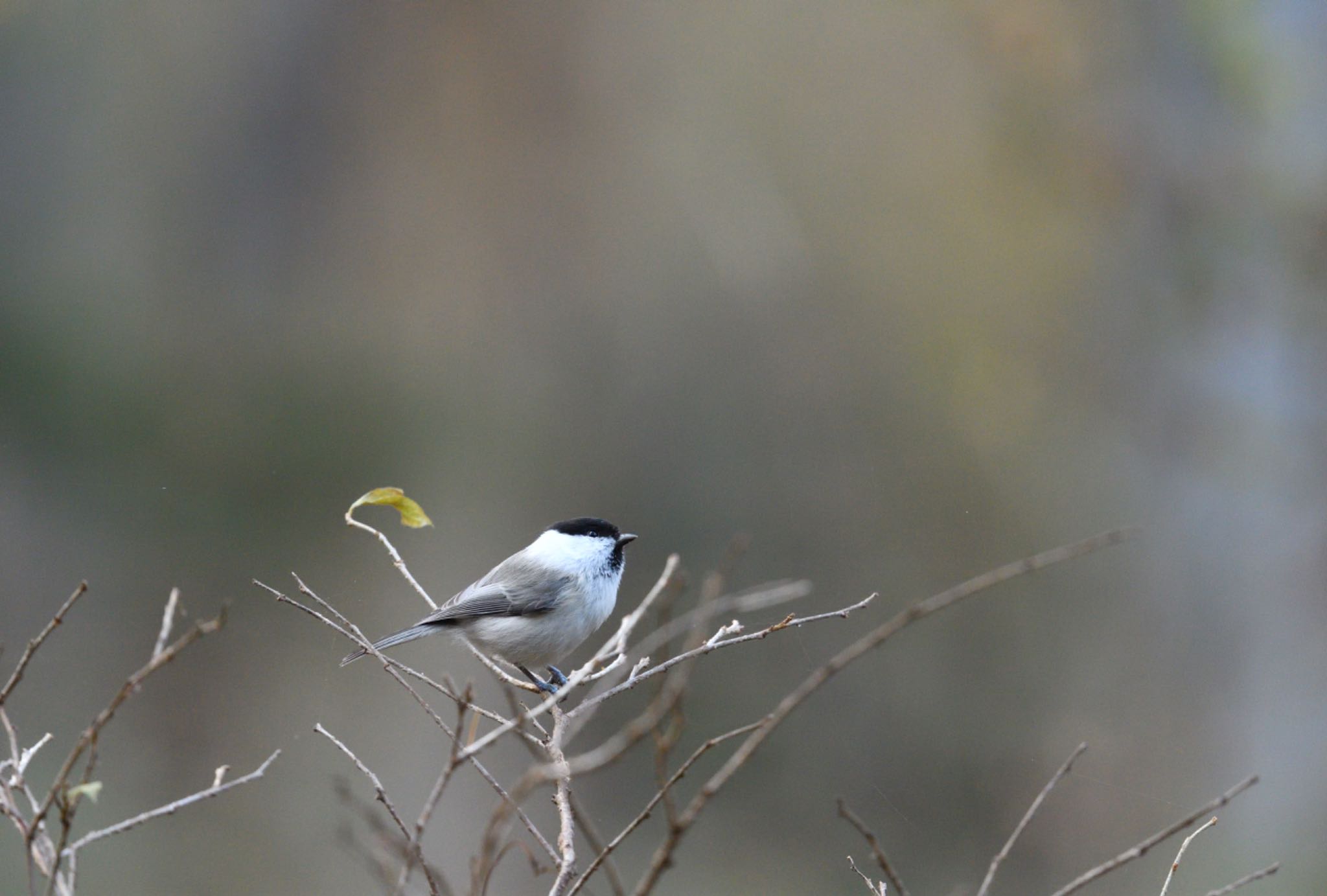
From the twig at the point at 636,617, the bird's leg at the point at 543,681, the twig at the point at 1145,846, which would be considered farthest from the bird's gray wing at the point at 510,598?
the twig at the point at 1145,846

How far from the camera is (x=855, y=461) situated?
3.57 m

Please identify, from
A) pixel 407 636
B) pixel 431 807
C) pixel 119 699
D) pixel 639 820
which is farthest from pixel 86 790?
pixel 407 636

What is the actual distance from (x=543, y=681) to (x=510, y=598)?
0.28 meters

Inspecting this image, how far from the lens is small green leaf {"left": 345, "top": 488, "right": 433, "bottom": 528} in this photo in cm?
116

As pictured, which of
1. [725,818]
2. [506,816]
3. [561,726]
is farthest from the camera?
[725,818]

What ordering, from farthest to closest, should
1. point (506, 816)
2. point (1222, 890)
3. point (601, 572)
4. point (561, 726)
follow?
1. point (601, 572)
2. point (561, 726)
3. point (1222, 890)
4. point (506, 816)

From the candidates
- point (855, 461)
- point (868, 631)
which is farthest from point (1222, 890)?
point (855, 461)

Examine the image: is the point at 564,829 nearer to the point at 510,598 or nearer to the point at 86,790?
the point at 86,790

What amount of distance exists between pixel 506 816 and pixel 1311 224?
4.00m

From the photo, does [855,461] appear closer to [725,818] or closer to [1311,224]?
[725,818]

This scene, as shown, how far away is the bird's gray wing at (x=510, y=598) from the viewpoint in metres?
1.69

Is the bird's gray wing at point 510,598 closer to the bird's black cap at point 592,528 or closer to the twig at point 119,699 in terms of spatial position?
the bird's black cap at point 592,528

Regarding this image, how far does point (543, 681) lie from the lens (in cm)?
192

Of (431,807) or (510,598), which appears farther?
(510,598)
